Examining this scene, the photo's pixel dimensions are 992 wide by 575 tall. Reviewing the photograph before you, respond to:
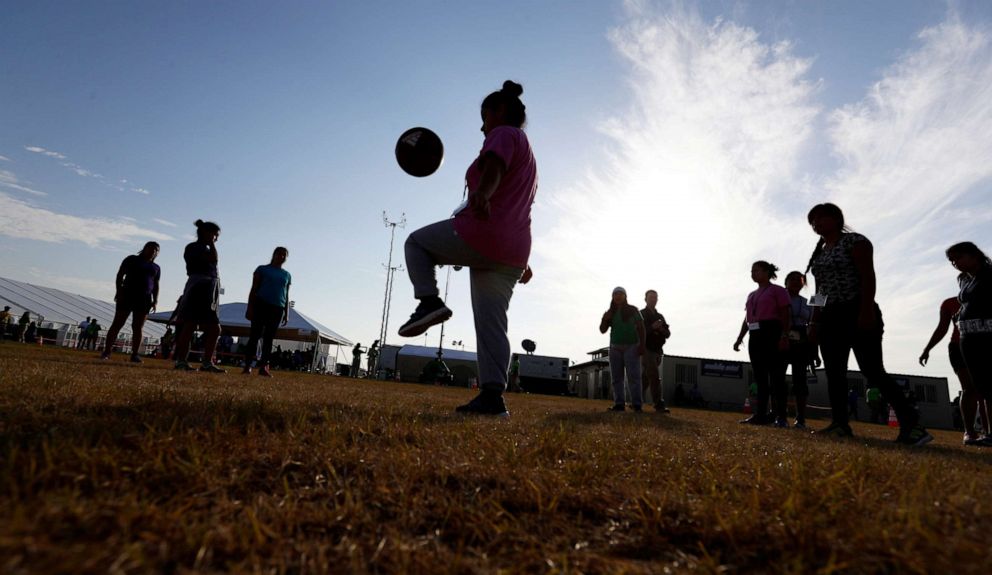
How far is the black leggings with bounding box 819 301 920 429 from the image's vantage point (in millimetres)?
4289

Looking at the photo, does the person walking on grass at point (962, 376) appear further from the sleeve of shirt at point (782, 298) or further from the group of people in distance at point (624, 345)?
the group of people in distance at point (624, 345)

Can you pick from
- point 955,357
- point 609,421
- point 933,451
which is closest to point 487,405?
point 609,421

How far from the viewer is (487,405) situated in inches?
139

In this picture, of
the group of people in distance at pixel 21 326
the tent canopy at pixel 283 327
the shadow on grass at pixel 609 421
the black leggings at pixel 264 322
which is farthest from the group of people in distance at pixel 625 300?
the group of people in distance at pixel 21 326

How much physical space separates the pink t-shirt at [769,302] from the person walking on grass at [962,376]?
1.62 metres

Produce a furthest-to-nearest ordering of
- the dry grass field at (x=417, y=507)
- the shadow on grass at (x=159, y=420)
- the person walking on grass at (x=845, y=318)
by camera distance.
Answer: the person walking on grass at (x=845, y=318) → the shadow on grass at (x=159, y=420) → the dry grass field at (x=417, y=507)

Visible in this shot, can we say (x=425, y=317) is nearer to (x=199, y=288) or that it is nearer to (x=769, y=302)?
(x=769, y=302)

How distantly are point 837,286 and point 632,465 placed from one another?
12.3 ft

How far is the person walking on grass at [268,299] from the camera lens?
7867 mm

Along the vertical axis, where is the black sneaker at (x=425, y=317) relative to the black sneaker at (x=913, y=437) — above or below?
above

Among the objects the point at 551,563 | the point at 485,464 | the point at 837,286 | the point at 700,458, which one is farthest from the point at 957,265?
the point at 551,563

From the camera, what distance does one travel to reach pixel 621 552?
1.08m

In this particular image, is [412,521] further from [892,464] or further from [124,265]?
[124,265]

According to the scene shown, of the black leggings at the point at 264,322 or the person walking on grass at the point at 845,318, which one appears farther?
the black leggings at the point at 264,322
